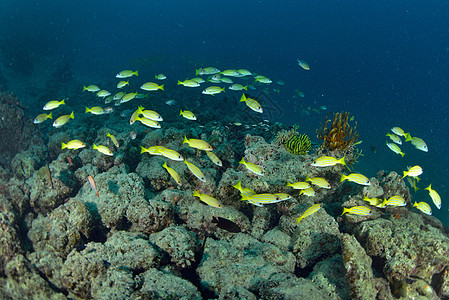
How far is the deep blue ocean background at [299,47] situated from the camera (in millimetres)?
45312

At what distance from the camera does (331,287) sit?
14.1 ft

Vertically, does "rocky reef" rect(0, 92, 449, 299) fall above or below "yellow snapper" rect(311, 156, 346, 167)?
below

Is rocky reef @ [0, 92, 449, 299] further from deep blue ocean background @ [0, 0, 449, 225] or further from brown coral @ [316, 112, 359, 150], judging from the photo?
deep blue ocean background @ [0, 0, 449, 225]

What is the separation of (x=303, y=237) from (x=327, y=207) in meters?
1.94

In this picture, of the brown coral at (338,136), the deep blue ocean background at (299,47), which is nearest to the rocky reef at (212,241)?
the brown coral at (338,136)

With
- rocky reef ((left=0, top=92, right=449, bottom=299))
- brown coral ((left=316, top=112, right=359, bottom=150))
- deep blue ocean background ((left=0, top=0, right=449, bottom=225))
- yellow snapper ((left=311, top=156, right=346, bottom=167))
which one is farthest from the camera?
deep blue ocean background ((left=0, top=0, right=449, bottom=225))

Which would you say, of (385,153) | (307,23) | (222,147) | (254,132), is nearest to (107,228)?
(222,147)

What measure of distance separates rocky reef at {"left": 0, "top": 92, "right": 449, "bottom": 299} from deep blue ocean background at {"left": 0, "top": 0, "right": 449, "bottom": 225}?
2284cm

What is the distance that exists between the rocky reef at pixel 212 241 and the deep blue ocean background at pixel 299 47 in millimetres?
22844

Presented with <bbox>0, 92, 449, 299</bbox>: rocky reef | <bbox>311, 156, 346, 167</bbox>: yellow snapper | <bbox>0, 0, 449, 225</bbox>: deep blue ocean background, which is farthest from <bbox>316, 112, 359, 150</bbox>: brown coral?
<bbox>0, 0, 449, 225</bbox>: deep blue ocean background

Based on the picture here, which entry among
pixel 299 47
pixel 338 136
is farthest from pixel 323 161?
pixel 299 47

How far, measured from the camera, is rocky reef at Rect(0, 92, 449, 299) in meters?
3.88

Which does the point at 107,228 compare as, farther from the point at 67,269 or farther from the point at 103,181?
the point at 67,269

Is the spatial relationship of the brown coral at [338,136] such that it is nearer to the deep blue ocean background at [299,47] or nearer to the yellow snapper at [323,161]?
the yellow snapper at [323,161]
